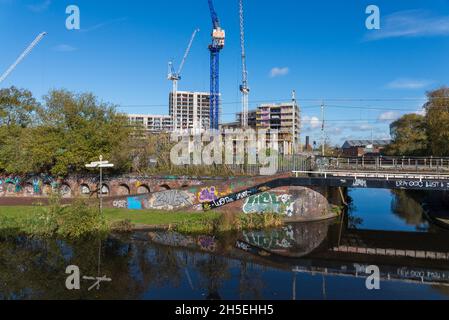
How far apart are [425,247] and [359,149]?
139 m

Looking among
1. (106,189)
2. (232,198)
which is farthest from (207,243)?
(106,189)

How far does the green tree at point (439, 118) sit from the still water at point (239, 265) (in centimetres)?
2117

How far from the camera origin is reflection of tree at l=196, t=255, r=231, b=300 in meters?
18.0

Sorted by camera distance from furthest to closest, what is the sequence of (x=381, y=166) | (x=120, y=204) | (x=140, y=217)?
1. (x=381, y=166)
2. (x=120, y=204)
3. (x=140, y=217)

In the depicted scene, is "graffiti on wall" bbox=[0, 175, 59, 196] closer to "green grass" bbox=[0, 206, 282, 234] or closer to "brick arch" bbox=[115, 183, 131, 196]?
"brick arch" bbox=[115, 183, 131, 196]

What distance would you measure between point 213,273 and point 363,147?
6208 inches

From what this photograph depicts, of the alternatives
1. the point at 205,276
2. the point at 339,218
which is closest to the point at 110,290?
the point at 205,276

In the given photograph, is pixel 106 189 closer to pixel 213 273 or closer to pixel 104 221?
pixel 104 221

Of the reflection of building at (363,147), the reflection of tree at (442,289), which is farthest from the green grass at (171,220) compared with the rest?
the reflection of building at (363,147)

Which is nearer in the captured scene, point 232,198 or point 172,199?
point 232,198

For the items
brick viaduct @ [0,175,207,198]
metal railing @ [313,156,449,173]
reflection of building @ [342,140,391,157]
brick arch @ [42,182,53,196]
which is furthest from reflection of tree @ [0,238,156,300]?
reflection of building @ [342,140,391,157]

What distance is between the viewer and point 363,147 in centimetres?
16462

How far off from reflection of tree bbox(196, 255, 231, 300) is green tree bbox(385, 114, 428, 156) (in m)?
55.2
